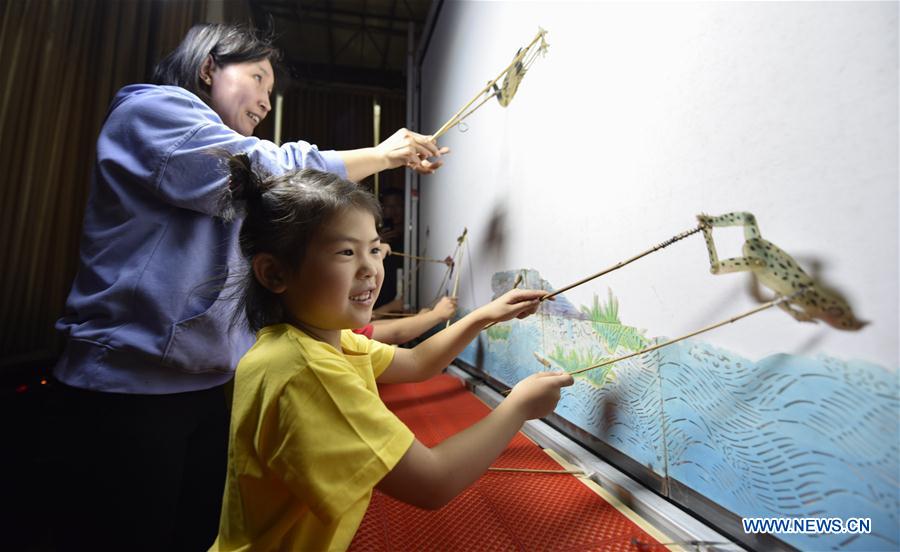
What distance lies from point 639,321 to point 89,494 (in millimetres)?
1050

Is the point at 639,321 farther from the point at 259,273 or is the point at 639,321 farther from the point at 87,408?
the point at 87,408

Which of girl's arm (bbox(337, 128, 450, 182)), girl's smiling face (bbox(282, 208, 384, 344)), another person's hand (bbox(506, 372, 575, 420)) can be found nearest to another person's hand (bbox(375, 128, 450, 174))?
girl's arm (bbox(337, 128, 450, 182))

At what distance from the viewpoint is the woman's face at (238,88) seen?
973 millimetres

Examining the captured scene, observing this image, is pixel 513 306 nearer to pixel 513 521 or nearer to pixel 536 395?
pixel 536 395

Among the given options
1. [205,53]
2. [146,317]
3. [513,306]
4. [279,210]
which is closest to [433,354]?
[513,306]

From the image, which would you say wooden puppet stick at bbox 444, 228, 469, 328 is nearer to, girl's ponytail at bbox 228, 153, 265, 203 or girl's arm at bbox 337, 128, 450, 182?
girl's arm at bbox 337, 128, 450, 182

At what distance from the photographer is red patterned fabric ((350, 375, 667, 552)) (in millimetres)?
561

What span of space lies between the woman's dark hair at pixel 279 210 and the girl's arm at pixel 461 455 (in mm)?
326

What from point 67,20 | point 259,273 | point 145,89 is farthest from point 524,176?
point 67,20

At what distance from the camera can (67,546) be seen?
0.73m

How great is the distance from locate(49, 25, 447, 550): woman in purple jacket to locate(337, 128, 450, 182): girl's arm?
4.5 inches

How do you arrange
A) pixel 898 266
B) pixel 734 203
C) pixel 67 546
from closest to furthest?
pixel 898 266, pixel 734 203, pixel 67 546

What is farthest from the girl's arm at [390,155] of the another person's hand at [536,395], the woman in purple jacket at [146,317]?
the another person's hand at [536,395]

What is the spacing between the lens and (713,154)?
0.54 meters
